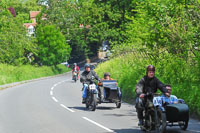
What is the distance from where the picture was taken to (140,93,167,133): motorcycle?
859 cm

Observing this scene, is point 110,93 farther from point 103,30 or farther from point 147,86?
point 103,30

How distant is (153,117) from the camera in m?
8.89

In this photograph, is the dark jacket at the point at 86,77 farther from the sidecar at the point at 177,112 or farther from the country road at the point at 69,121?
the sidecar at the point at 177,112

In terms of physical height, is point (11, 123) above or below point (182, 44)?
below

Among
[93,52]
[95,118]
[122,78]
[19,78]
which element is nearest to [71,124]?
[95,118]

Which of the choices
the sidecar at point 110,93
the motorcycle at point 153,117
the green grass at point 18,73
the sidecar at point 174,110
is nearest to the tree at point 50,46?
the green grass at point 18,73

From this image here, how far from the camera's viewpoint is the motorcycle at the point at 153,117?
28.2 ft

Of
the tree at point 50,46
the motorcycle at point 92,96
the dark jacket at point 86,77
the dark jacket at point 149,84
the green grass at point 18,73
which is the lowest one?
the green grass at point 18,73

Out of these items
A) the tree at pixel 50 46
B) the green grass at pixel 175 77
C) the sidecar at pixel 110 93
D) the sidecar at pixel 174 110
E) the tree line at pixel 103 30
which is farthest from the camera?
the tree at pixel 50 46

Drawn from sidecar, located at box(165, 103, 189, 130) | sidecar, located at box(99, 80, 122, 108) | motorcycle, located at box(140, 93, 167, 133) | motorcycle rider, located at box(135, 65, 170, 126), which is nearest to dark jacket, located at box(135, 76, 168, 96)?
motorcycle rider, located at box(135, 65, 170, 126)

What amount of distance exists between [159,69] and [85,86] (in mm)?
3325

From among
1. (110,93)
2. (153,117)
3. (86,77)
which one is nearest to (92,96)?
(110,93)

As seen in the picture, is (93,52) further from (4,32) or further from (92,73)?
(92,73)

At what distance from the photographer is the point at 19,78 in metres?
44.7
